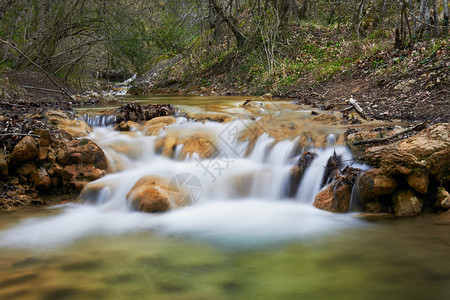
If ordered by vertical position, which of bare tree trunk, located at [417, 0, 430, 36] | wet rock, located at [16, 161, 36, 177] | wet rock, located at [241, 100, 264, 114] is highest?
bare tree trunk, located at [417, 0, 430, 36]

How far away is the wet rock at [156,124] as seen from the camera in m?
6.59

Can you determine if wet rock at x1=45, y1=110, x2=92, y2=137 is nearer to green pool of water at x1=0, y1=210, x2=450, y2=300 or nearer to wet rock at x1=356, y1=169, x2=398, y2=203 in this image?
green pool of water at x1=0, y1=210, x2=450, y2=300

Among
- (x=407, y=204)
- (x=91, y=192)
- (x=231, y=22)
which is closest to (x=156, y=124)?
(x=91, y=192)

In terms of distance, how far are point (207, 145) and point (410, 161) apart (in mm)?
3233

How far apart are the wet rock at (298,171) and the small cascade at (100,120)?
4.19 meters

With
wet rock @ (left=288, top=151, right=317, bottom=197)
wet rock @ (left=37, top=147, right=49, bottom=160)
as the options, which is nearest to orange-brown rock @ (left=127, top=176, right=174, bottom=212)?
wet rock @ (left=37, top=147, right=49, bottom=160)

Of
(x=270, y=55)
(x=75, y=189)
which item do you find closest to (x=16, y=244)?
(x=75, y=189)

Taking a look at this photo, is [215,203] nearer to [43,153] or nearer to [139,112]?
[43,153]

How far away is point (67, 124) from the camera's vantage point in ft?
21.0

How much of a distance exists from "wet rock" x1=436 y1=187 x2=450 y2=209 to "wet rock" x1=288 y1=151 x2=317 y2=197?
63.2 inches

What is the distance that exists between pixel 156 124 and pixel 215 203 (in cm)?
275

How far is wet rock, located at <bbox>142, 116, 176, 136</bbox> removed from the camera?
21.6 ft

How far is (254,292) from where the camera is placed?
2400mm

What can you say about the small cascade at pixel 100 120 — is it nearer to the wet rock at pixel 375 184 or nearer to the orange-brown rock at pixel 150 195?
the orange-brown rock at pixel 150 195
